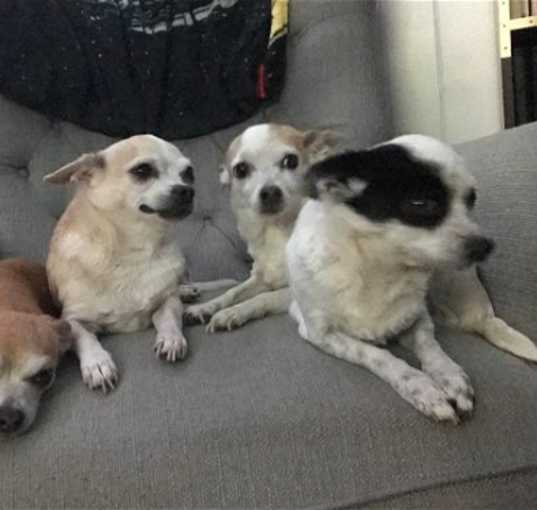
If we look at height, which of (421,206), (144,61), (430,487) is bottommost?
(430,487)

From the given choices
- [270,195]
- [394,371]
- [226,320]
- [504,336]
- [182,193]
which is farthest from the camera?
[270,195]

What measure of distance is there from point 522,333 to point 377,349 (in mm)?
270

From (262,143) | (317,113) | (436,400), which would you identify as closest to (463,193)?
(436,400)

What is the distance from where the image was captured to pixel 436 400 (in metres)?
0.92

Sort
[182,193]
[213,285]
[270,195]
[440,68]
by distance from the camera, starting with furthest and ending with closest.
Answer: [440,68]
[213,285]
[270,195]
[182,193]

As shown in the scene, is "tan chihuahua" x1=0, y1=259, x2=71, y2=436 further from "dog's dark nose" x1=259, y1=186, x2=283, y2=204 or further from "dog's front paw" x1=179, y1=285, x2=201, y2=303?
"dog's dark nose" x1=259, y1=186, x2=283, y2=204

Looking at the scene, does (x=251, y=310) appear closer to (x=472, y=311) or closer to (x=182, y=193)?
(x=182, y=193)

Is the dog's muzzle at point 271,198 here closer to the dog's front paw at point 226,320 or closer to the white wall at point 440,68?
the dog's front paw at point 226,320

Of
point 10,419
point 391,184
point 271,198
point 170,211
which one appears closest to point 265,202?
point 271,198

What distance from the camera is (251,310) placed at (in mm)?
1374

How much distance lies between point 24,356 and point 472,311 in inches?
30.3

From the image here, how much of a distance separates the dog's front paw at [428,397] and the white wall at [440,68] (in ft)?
3.86

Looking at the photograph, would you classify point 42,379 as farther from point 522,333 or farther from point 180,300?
point 522,333

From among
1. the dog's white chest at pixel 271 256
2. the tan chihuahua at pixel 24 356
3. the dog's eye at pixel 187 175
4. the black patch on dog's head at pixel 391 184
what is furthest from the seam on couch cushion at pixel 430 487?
the dog's eye at pixel 187 175
